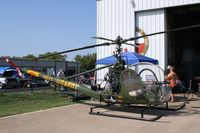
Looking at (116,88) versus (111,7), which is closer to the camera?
(116,88)

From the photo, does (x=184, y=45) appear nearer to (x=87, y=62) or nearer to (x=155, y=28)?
(x=155, y=28)

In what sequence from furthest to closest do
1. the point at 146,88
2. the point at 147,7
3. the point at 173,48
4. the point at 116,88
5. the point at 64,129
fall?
the point at 173,48
the point at 147,7
the point at 116,88
the point at 146,88
the point at 64,129

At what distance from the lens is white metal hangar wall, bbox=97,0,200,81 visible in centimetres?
2031

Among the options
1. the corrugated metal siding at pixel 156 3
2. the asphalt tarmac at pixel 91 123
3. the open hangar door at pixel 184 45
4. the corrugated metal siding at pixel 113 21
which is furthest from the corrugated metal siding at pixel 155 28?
the asphalt tarmac at pixel 91 123

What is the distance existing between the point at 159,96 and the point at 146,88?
1.69 ft

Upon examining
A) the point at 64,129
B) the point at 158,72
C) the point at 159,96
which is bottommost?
the point at 64,129

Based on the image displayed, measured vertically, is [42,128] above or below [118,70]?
below

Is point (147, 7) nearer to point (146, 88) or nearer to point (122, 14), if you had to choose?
point (122, 14)

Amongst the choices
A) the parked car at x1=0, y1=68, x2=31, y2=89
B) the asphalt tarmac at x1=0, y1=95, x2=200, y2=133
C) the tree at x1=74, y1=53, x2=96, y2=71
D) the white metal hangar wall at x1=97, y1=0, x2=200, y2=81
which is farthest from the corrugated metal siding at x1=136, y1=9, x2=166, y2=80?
the tree at x1=74, y1=53, x2=96, y2=71

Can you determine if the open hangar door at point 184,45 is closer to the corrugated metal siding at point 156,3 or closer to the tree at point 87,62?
the corrugated metal siding at point 156,3

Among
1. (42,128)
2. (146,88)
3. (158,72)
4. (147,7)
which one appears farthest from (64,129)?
(147,7)

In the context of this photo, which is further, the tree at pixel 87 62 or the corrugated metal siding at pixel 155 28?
the tree at pixel 87 62

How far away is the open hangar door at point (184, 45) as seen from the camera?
77.9 ft

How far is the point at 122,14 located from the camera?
2166 centimetres
